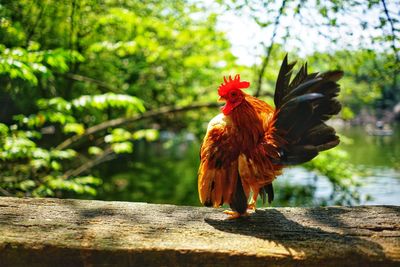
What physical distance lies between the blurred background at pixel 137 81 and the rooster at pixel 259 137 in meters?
1.52

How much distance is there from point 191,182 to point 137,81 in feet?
21.3

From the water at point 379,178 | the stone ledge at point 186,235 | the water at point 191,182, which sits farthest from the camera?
the water at point 191,182

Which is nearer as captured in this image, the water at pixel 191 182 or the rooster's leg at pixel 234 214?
the rooster's leg at pixel 234 214

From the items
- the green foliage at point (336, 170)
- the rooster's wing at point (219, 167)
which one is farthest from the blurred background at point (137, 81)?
the rooster's wing at point (219, 167)

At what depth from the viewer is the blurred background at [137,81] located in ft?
12.4

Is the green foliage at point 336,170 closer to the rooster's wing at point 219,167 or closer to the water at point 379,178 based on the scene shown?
the water at point 379,178

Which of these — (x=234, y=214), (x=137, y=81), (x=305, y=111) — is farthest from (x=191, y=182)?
(x=305, y=111)

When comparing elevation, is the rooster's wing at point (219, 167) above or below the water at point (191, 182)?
above

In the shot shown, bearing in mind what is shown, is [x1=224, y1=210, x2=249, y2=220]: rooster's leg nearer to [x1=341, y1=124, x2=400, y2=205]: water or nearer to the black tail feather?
the black tail feather

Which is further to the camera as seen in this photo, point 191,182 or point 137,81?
point 191,182

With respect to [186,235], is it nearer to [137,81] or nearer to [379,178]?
[137,81]

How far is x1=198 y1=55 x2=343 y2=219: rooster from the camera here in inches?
82.0

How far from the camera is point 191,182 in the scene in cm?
1409

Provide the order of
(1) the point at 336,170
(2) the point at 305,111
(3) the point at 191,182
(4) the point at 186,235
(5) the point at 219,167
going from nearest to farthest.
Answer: (4) the point at 186,235 → (2) the point at 305,111 → (5) the point at 219,167 → (1) the point at 336,170 → (3) the point at 191,182
